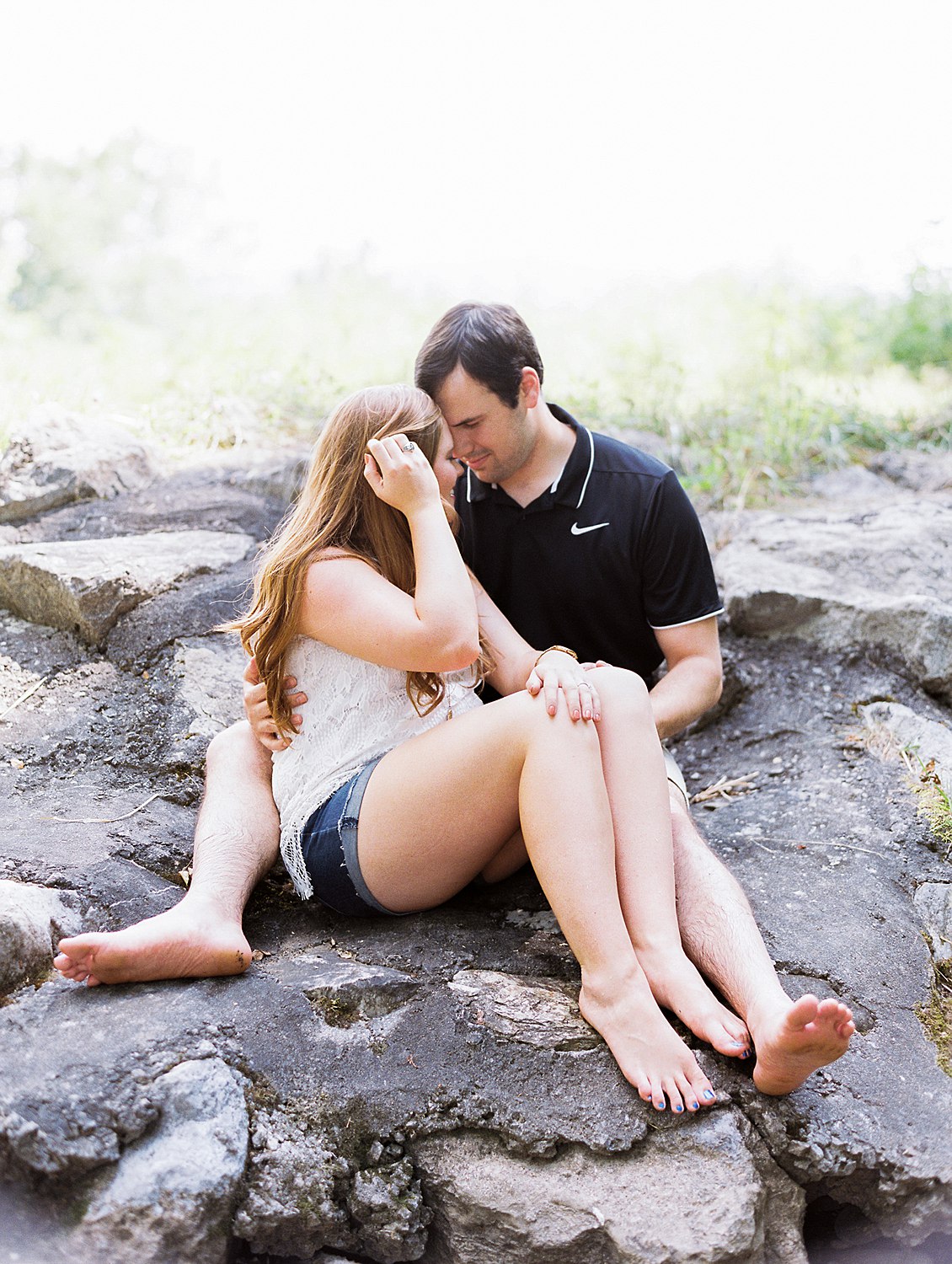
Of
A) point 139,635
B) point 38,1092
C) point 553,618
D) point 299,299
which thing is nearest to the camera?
point 38,1092

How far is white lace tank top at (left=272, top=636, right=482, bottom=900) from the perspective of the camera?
2.10 meters

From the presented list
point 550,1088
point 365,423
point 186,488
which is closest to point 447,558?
point 365,423

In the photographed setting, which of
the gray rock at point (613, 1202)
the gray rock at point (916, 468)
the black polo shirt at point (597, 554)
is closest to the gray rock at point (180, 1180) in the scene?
the gray rock at point (613, 1202)

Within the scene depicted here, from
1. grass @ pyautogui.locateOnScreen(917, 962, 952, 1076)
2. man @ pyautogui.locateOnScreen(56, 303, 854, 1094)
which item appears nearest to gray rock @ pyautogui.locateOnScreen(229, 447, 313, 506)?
man @ pyautogui.locateOnScreen(56, 303, 854, 1094)

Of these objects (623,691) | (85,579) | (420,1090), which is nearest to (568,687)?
(623,691)

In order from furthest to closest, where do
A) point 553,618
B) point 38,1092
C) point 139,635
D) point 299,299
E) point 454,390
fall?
point 299,299 → point 139,635 → point 553,618 → point 454,390 → point 38,1092

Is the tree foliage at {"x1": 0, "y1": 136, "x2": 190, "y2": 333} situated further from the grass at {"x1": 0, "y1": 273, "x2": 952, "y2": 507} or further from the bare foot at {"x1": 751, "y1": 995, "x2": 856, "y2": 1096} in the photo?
the bare foot at {"x1": 751, "y1": 995, "x2": 856, "y2": 1096}

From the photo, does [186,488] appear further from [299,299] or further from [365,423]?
[299,299]

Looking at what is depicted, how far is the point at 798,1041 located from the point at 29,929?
1.31 meters

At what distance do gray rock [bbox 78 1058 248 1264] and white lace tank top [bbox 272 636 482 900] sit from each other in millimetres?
509

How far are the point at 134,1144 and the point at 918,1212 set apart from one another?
126 centimetres

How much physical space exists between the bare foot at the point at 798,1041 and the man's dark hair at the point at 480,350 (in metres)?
1.55

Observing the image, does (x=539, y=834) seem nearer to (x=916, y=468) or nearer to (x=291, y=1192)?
(x=291, y=1192)

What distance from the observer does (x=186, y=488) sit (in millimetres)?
3980
